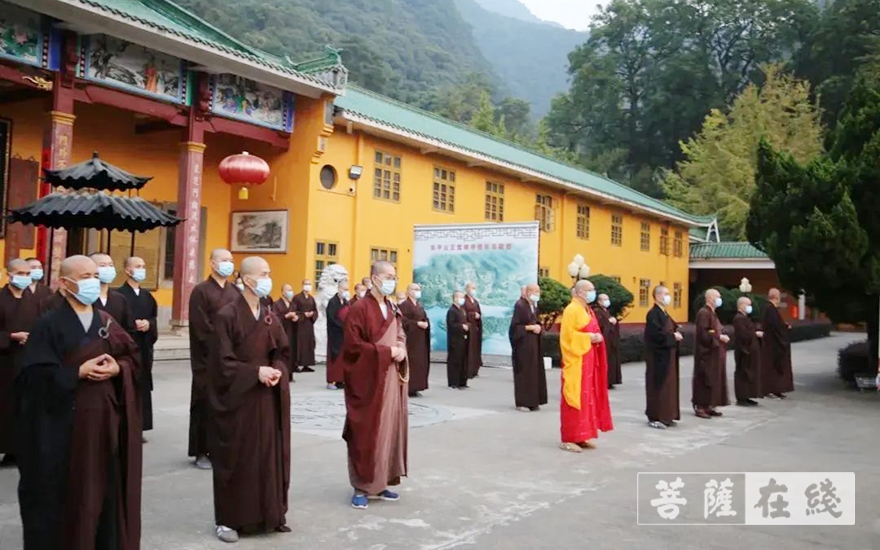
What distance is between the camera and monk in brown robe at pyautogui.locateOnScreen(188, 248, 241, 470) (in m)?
6.84

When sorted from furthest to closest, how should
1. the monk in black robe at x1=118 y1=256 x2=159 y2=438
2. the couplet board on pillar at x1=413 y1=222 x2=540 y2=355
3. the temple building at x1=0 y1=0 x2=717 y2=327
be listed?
the couplet board on pillar at x1=413 y1=222 x2=540 y2=355 → the temple building at x1=0 y1=0 x2=717 y2=327 → the monk in black robe at x1=118 y1=256 x2=159 y2=438

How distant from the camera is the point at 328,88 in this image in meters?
16.6

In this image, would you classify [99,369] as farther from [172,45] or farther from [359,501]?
[172,45]

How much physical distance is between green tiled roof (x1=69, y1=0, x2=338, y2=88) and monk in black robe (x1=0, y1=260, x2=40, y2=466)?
22.5 ft

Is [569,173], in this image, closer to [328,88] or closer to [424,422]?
[328,88]

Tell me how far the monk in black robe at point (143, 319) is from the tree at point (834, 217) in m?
9.85

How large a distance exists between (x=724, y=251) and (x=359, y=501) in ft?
106

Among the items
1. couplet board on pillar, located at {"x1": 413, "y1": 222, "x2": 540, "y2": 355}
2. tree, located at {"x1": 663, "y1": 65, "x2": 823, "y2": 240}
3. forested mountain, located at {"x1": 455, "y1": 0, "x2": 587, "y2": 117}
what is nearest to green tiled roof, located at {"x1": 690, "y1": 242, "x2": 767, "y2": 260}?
tree, located at {"x1": 663, "y1": 65, "x2": 823, "y2": 240}

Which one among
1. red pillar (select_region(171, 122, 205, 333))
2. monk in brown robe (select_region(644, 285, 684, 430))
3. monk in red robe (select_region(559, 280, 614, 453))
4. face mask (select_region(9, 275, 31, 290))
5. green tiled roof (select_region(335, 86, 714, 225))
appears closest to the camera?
face mask (select_region(9, 275, 31, 290))

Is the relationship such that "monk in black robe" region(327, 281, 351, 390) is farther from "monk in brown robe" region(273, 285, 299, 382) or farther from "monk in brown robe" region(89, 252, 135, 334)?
"monk in brown robe" region(89, 252, 135, 334)

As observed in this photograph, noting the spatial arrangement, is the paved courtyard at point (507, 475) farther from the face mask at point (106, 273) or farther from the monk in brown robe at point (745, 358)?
the face mask at point (106, 273)

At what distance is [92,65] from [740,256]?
2781 cm

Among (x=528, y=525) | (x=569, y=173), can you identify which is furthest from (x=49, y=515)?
(x=569, y=173)

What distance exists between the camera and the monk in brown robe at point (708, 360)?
10.7 meters
